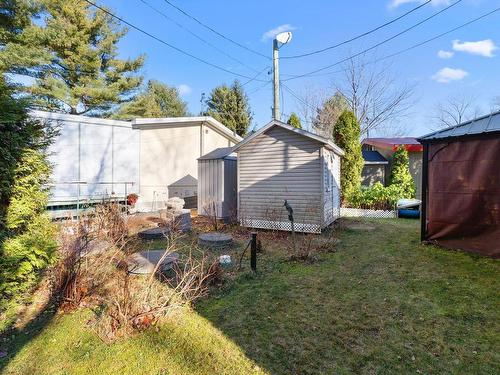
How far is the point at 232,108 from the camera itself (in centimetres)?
2822

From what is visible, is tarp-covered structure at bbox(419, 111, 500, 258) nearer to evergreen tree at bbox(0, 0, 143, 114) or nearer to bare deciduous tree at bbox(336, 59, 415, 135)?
evergreen tree at bbox(0, 0, 143, 114)

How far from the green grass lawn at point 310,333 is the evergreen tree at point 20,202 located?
0.65 m

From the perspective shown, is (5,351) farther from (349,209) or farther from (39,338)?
(349,209)

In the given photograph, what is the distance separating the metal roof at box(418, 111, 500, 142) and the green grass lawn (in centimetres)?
233

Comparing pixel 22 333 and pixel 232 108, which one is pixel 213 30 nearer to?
pixel 22 333

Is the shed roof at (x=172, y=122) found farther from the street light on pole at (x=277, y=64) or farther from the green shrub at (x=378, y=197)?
the green shrub at (x=378, y=197)

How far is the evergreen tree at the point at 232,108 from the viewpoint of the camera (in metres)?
28.2

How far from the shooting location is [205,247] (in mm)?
6473

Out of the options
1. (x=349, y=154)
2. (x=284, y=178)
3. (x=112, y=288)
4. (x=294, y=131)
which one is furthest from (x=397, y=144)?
(x=112, y=288)

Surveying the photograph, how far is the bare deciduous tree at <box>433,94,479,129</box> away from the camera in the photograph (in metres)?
27.1

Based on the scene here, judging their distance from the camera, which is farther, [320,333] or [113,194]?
[113,194]

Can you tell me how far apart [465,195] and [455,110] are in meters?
28.3

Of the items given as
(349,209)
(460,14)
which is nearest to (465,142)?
(349,209)

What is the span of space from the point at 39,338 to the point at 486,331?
4.66 meters
